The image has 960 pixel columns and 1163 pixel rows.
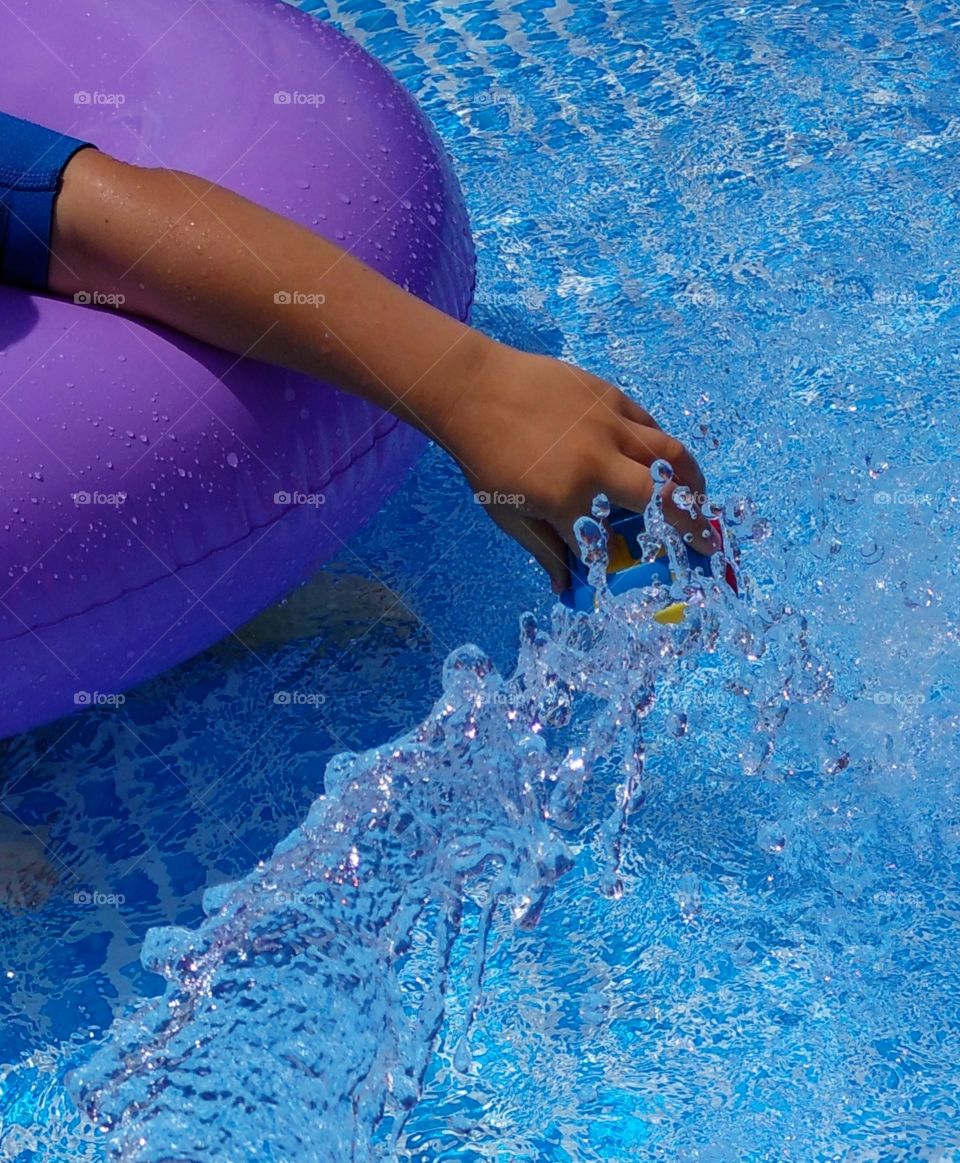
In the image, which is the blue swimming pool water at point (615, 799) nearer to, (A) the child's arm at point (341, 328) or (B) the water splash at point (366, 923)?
(B) the water splash at point (366, 923)

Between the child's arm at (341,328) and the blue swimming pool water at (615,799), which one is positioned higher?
the child's arm at (341,328)

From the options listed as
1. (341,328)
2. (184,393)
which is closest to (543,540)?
(341,328)

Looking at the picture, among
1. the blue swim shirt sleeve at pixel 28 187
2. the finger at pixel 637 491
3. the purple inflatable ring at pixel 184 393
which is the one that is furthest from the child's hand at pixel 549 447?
the blue swim shirt sleeve at pixel 28 187

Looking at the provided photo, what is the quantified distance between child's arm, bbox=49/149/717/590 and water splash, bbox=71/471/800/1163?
80mm

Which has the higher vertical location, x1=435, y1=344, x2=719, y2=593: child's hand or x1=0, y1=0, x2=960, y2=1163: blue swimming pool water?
x1=435, y1=344, x2=719, y2=593: child's hand

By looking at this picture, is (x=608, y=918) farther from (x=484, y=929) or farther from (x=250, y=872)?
(x=250, y=872)

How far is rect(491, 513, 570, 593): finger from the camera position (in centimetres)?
148

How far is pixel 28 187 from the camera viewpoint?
1.49 m

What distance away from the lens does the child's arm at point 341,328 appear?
4.77 feet

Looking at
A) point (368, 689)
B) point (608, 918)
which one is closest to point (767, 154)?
point (368, 689)

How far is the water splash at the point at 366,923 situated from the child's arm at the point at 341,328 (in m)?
0.08

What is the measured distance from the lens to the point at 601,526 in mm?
1484

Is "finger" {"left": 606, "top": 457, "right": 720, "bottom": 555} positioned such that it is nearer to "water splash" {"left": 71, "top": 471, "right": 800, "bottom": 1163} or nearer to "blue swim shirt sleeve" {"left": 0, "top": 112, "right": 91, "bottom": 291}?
"water splash" {"left": 71, "top": 471, "right": 800, "bottom": 1163}

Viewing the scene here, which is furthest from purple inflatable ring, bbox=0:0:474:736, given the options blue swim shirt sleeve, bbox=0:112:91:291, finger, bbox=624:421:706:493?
finger, bbox=624:421:706:493
